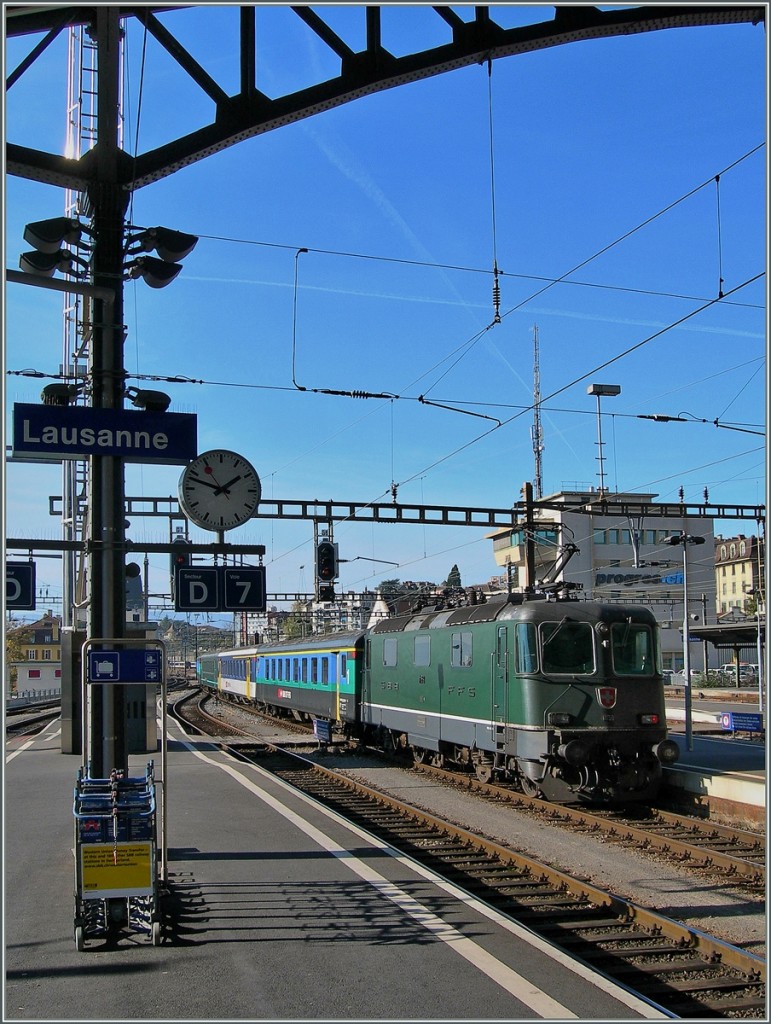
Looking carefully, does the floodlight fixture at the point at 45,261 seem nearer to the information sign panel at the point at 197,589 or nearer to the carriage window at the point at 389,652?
the information sign panel at the point at 197,589

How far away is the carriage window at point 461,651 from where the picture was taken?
15.8 meters

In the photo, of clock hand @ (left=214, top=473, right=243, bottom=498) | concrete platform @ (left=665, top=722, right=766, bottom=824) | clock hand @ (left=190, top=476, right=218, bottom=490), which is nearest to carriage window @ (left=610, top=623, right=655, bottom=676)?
concrete platform @ (left=665, top=722, right=766, bottom=824)

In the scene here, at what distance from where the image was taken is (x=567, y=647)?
13.9 metres

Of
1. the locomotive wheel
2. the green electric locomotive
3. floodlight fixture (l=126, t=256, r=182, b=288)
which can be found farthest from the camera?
the locomotive wheel

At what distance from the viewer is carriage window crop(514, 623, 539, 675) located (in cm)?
1373

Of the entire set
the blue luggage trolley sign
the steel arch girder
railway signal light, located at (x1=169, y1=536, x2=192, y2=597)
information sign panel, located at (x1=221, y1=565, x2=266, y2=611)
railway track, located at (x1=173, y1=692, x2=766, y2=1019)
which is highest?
the steel arch girder

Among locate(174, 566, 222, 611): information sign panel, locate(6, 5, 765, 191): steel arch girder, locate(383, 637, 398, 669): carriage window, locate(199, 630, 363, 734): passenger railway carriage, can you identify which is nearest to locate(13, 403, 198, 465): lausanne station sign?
locate(174, 566, 222, 611): information sign panel

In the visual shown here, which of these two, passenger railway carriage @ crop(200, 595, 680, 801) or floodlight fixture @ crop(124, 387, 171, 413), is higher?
floodlight fixture @ crop(124, 387, 171, 413)

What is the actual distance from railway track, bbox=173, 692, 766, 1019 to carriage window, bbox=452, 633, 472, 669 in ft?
11.3

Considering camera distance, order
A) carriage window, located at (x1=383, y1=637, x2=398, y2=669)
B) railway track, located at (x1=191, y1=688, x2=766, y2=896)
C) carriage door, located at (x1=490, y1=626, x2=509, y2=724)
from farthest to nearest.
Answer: carriage window, located at (x1=383, y1=637, x2=398, y2=669) < carriage door, located at (x1=490, y1=626, x2=509, y2=724) < railway track, located at (x1=191, y1=688, x2=766, y2=896)

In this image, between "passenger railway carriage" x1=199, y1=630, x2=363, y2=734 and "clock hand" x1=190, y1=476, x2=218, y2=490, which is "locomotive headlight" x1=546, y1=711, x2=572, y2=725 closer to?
"clock hand" x1=190, y1=476, x2=218, y2=490

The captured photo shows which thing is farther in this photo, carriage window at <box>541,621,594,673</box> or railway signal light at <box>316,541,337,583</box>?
railway signal light at <box>316,541,337,583</box>

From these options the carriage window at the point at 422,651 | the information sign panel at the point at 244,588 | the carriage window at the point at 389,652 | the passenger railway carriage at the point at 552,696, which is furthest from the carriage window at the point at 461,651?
the information sign panel at the point at 244,588

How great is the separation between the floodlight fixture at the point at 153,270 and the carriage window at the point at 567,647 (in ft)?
25.9
